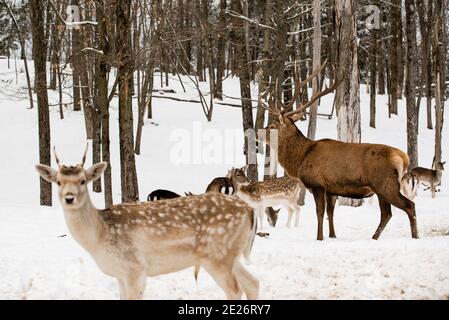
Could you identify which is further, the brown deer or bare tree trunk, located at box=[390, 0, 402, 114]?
bare tree trunk, located at box=[390, 0, 402, 114]

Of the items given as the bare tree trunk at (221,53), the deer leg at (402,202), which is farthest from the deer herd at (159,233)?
the bare tree trunk at (221,53)

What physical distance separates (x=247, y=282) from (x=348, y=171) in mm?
4163

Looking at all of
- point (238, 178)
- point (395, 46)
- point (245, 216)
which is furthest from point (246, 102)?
point (395, 46)

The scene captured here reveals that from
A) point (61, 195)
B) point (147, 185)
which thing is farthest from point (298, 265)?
point (147, 185)

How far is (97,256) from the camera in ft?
17.7

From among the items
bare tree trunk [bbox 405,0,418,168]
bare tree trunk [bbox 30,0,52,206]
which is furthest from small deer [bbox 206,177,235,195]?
bare tree trunk [bbox 405,0,418,168]

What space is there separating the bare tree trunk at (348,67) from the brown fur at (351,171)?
3808 millimetres

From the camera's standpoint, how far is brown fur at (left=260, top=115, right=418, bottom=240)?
30.3 feet

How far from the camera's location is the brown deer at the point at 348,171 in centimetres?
923

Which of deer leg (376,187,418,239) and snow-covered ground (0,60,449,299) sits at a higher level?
deer leg (376,187,418,239)

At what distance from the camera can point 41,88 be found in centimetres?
1620

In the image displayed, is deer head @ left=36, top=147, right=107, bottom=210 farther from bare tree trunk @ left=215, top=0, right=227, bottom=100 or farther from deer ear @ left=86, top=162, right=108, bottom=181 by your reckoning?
bare tree trunk @ left=215, top=0, right=227, bottom=100

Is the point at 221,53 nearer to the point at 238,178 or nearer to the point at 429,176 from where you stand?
the point at 429,176
